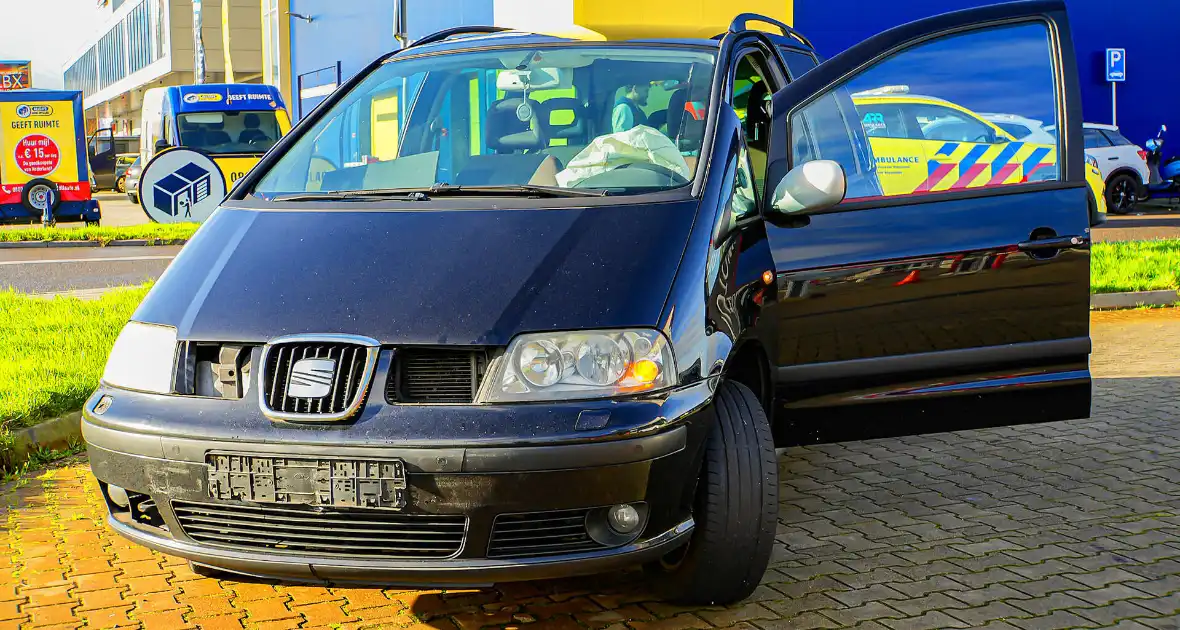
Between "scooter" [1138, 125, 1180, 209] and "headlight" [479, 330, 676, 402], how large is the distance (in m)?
22.2

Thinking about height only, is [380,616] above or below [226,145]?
below

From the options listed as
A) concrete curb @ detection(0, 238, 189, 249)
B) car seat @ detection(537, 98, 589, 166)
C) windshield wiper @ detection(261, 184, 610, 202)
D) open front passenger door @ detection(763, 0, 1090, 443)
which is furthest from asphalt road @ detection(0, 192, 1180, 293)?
open front passenger door @ detection(763, 0, 1090, 443)

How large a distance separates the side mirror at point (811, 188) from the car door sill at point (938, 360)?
568mm

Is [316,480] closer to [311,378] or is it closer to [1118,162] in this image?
[311,378]

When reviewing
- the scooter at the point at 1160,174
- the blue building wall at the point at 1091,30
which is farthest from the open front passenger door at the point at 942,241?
the scooter at the point at 1160,174

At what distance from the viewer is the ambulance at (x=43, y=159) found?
21.5m

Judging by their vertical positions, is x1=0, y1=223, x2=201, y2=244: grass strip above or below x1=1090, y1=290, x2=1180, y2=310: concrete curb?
above

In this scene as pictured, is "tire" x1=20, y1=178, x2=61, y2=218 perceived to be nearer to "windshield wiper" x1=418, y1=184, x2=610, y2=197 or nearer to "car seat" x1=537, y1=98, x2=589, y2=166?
"car seat" x1=537, y1=98, x2=589, y2=166

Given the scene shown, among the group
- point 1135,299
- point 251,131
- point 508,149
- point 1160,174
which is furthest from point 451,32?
point 1160,174

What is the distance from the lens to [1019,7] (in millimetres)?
4840

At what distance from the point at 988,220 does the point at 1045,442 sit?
1877mm

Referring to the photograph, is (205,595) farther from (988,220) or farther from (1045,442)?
(1045,442)

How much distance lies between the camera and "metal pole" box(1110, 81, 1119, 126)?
25.2 meters

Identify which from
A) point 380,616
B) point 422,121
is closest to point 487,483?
point 380,616
